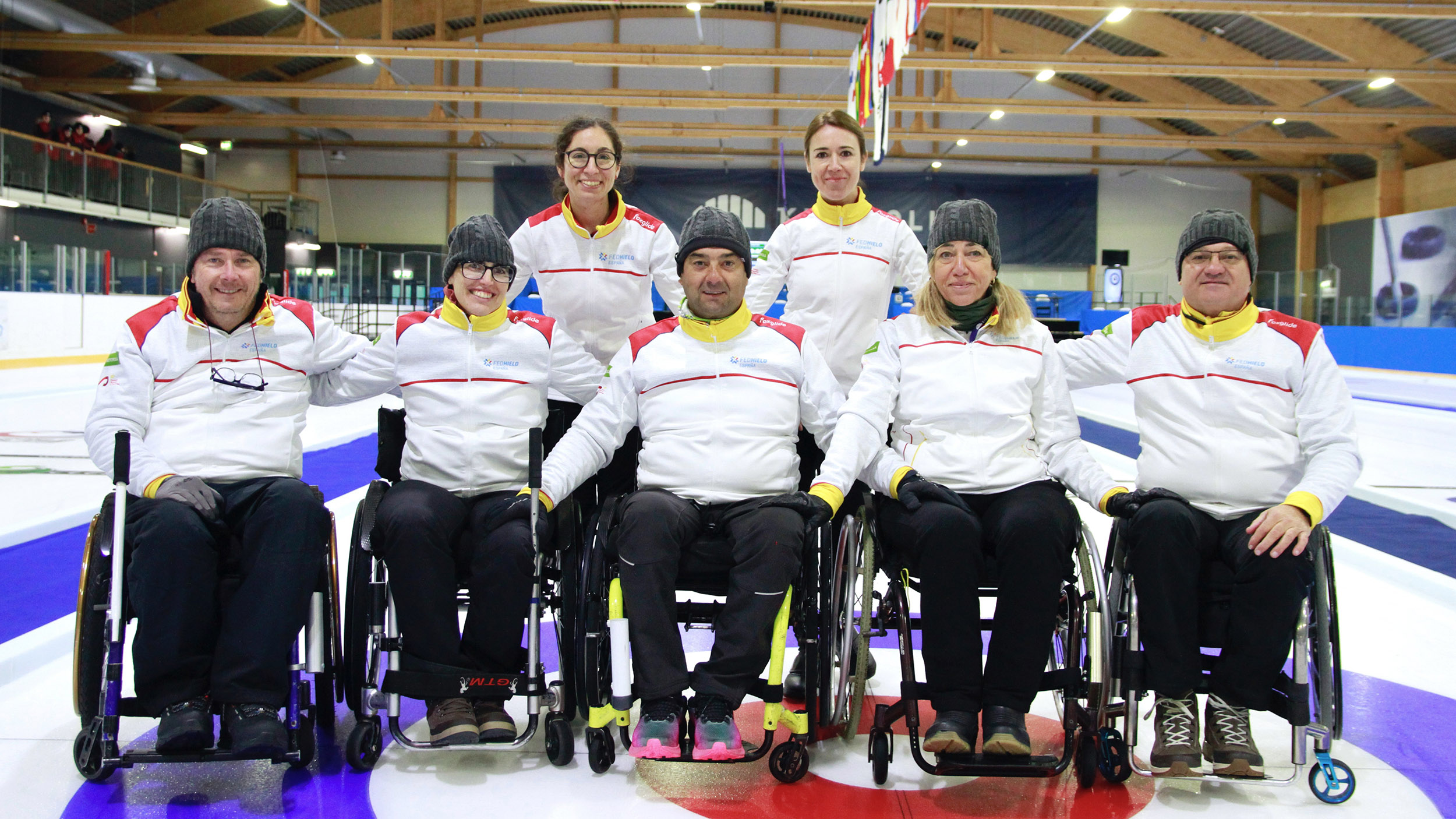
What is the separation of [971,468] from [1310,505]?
588 mm

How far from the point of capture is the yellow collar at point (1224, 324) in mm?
2006

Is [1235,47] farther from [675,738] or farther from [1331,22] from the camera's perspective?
[675,738]

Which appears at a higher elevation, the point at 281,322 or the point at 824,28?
the point at 824,28

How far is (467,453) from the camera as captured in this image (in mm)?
2041

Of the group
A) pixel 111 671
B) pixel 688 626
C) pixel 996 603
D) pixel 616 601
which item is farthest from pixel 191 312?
pixel 996 603

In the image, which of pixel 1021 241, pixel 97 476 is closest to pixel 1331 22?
pixel 1021 241

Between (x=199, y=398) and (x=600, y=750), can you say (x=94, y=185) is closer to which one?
(x=199, y=398)

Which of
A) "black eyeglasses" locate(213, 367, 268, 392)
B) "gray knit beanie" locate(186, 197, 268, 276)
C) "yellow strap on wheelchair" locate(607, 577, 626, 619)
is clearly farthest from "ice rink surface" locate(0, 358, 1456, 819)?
"gray knit beanie" locate(186, 197, 268, 276)

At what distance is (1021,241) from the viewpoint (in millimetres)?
19781

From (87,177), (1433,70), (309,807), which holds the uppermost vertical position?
(1433,70)

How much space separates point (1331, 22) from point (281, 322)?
13.3 metres

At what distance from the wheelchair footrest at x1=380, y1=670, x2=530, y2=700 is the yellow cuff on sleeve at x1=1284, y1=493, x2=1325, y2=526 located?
142cm

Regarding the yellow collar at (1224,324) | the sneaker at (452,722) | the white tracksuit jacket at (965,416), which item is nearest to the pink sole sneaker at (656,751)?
the sneaker at (452,722)

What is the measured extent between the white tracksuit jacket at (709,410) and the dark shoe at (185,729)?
2.31ft
